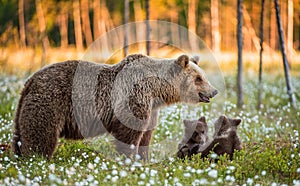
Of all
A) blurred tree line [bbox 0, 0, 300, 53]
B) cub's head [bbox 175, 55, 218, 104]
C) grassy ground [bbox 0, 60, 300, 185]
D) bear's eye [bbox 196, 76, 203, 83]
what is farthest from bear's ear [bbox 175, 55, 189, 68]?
blurred tree line [bbox 0, 0, 300, 53]

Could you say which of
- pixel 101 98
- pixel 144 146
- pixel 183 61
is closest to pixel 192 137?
pixel 144 146

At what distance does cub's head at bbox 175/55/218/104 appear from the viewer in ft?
23.4

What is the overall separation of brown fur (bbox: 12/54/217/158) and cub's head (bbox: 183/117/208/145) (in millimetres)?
649

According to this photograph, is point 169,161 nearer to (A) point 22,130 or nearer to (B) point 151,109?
(B) point 151,109

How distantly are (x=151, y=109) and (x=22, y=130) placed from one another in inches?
76.1

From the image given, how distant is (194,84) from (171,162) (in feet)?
4.09

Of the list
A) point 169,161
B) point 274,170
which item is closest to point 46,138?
point 169,161

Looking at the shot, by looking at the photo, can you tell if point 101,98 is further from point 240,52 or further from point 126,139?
point 240,52

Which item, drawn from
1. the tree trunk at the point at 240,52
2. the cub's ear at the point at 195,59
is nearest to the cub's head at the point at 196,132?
the cub's ear at the point at 195,59

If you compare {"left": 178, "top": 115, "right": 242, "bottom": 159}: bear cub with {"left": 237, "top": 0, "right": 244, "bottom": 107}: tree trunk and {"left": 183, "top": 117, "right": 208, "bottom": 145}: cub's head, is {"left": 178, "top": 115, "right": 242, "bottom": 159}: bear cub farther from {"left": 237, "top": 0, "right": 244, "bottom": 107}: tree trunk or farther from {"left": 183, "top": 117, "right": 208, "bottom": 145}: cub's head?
{"left": 237, "top": 0, "right": 244, "bottom": 107}: tree trunk

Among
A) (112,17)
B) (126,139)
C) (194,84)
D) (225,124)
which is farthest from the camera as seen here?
(112,17)

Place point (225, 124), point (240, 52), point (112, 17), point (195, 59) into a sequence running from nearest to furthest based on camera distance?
point (195, 59) → point (225, 124) → point (240, 52) → point (112, 17)

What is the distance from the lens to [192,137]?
25.3 ft

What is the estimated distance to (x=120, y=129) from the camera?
23.0ft
